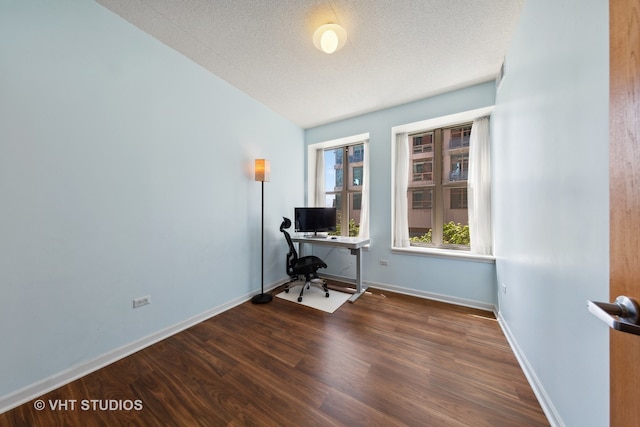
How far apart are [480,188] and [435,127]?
1.10 m

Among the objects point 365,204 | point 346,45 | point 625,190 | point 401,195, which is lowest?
point 625,190

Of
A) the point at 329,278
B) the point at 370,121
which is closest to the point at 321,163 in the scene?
the point at 370,121

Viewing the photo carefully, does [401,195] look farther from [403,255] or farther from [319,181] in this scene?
[319,181]

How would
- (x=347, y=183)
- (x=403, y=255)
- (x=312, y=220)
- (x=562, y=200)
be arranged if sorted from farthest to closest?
(x=347, y=183) < (x=312, y=220) < (x=403, y=255) < (x=562, y=200)

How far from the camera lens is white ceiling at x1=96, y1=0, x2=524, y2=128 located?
167 cm

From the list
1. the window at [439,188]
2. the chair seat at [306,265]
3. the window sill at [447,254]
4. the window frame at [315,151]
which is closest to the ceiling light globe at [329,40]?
the window frame at [315,151]

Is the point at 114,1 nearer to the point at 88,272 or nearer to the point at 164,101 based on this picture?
the point at 164,101

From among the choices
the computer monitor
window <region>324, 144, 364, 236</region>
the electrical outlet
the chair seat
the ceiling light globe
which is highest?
the ceiling light globe

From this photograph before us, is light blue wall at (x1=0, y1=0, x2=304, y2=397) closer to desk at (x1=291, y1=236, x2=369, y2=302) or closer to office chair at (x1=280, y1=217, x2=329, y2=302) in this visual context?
office chair at (x1=280, y1=217, x2=329, y2=302)

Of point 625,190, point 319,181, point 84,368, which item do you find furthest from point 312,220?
point 625,190

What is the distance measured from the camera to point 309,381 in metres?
1.54

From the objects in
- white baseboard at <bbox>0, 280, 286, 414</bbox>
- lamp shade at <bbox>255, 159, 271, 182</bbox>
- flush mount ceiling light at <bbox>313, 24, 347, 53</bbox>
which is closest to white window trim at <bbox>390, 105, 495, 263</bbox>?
flush mount ceiling light at <bbox>313, 24, 347, 53</bbox>

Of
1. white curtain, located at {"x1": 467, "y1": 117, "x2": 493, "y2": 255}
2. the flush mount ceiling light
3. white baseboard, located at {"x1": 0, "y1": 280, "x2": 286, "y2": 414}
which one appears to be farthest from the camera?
white curtain, located at {"x1": 467, "y1": 117, "x2": 493, "y2": 255}

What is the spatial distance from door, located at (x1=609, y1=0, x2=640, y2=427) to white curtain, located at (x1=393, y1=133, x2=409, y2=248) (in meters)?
2.71
